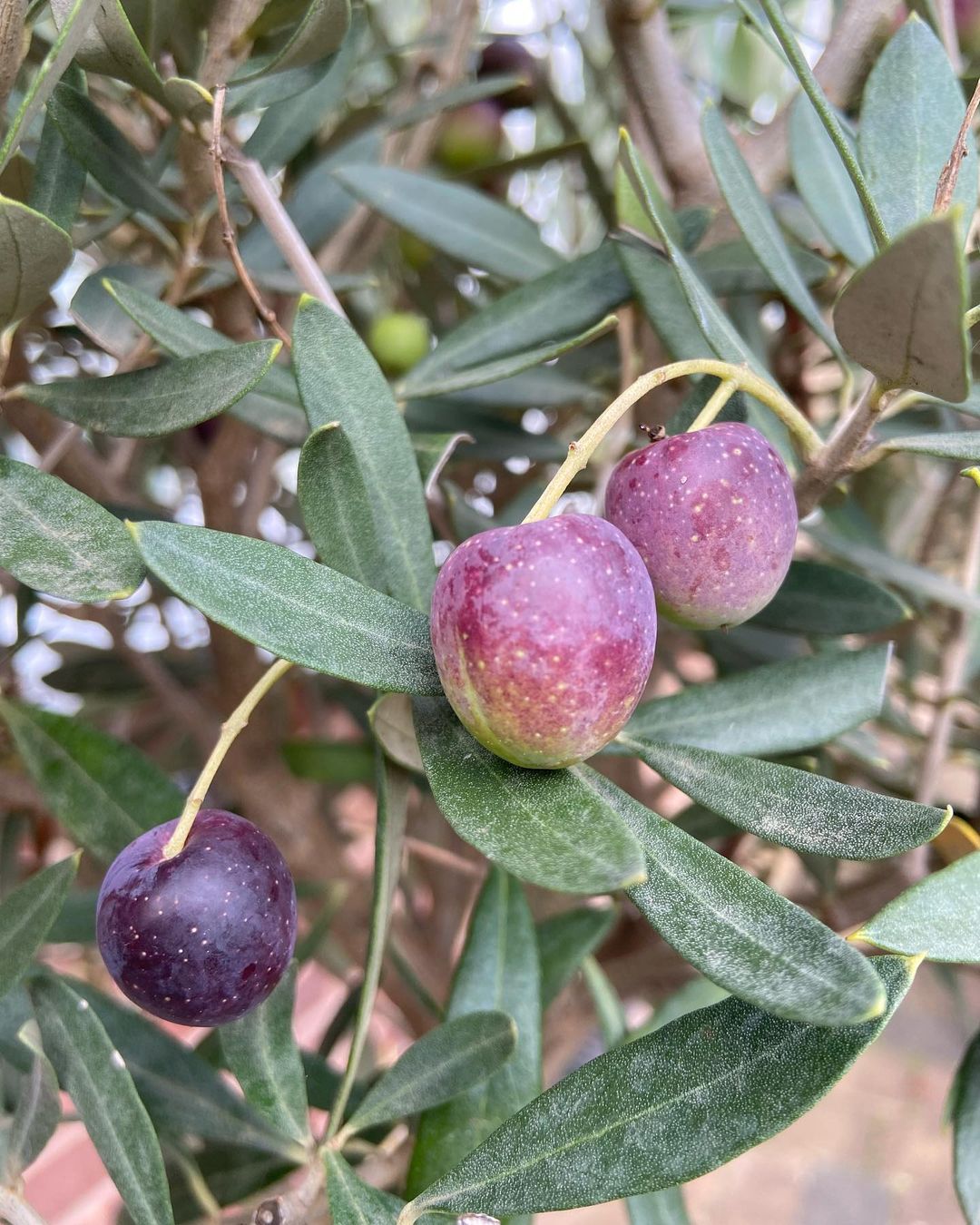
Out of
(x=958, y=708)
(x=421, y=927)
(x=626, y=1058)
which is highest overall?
(x=626, y=1058)

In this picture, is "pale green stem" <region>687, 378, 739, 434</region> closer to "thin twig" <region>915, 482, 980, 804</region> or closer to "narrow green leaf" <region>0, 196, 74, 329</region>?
"narrow green leaf" <region>0, 196, 74, 329</region>

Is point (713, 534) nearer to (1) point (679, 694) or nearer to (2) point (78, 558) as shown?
(1) point (679, 694)

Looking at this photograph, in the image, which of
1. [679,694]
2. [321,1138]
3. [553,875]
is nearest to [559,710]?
[553,875]

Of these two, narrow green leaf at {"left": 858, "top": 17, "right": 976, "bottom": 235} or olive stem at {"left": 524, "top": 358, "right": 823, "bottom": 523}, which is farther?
narrow green leaf at {"left": 858, "top": 17, "right": 976, "bottom": 235}

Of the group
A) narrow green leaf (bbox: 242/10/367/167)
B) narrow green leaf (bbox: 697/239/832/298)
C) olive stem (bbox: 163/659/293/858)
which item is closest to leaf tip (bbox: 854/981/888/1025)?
olive stem (bbox: 163/659/293/858)

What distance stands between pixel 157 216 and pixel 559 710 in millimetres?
415

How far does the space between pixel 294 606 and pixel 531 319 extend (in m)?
0.30

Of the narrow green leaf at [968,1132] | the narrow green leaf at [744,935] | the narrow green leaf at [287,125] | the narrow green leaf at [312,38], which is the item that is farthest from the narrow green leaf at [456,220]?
the narrow green leaf at [968,1132]

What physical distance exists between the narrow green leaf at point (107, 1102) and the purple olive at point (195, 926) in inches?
1.8

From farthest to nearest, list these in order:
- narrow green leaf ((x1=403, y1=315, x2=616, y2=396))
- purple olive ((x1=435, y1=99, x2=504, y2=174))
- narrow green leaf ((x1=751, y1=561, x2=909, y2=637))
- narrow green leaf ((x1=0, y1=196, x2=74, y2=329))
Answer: purple olive ((x1=435, y1=99, x2=504, y2=174))
narrow green leaf ((x1=751, y1=561, x2=909, y2=637))
narrow green leaf ((x1=403, y1=315, x2=616, y2=396))
narrow green leaf ((x1=0, y1=196, x2=74, y2=329))

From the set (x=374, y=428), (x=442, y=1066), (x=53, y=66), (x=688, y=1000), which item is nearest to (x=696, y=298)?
(x=374, y=428)

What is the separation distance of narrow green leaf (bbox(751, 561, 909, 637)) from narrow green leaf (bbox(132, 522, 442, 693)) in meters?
0.29

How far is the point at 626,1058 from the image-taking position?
386 mm

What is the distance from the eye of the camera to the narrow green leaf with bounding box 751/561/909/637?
1.92 feet
